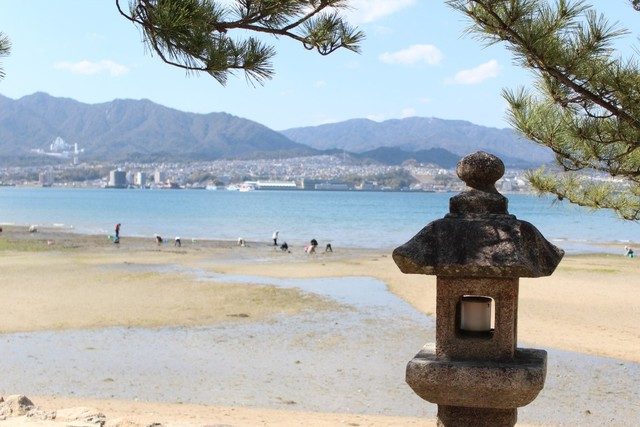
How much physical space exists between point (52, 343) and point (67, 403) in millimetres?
3502

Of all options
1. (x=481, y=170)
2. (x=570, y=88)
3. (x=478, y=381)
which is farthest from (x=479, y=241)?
(x=570, y=88)

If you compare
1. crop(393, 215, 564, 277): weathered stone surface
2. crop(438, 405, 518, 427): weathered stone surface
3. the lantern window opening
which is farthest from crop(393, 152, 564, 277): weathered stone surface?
crop(438, 405, 518, 427): weathered stone surface

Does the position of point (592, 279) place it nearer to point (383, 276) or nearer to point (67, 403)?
point (383, 276)

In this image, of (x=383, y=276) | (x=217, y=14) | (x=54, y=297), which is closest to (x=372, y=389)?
(x=217, y=14)

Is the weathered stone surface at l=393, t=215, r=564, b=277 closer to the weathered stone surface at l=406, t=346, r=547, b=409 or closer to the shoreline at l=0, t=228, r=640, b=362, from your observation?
the weathered stone surface at l=406, t=346, r=547, b=409

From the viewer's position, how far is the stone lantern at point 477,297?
140 inches

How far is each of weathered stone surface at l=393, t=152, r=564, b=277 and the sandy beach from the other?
365 cm

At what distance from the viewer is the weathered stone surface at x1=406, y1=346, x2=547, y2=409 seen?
3.54 metres

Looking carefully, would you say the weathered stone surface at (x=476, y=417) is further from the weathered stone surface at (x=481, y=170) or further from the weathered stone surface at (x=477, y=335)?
the weathered stone surface at (x=481, y=170)

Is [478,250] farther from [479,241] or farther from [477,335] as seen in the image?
[477,335]

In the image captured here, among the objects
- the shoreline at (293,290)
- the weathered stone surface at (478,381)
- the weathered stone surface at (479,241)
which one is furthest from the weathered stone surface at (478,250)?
the shoreline at (293,290)

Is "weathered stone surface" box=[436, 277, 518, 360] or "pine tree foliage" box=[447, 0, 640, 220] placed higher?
"pine tree foliage" box=[447, 0, 640, 220]

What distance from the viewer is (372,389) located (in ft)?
28.0

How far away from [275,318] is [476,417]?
962cm
